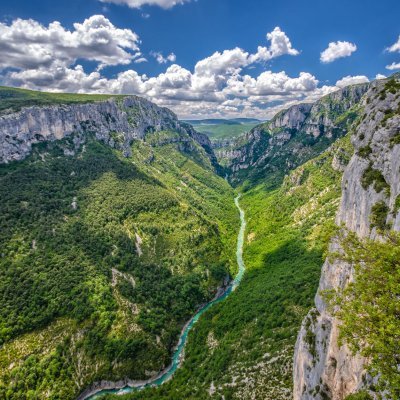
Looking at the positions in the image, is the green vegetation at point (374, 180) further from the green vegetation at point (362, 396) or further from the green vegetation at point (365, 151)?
the green vegetation at point (362, 396)

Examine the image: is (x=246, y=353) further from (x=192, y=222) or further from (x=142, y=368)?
(x=192, y=222)

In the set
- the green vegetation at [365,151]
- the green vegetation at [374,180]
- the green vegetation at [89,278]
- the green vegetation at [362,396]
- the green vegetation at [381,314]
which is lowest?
the green vegetation at [89,278]

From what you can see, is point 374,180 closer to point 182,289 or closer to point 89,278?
point 182,289

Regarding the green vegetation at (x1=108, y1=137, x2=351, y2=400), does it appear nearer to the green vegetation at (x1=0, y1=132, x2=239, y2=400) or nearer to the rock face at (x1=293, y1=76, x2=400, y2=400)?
the rock face at (x1=293, y1=76, x2=400, y2=400)

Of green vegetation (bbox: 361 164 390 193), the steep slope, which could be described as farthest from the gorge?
the steep slope

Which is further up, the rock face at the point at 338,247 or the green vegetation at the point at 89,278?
the rock face at the point at 338,247

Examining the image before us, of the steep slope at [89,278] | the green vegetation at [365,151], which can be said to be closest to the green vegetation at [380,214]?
the green vegetation at [365,151]

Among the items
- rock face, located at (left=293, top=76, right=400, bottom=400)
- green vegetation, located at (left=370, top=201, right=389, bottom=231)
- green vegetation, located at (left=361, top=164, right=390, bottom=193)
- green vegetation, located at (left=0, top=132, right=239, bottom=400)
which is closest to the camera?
green vegetation, located at (left=370, top=201, right=389, bottom=231)
